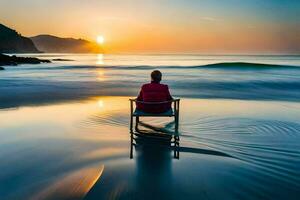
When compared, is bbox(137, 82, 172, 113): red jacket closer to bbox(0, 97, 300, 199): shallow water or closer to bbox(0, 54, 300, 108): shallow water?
bbox(0, 97, 300, 199): shallow water

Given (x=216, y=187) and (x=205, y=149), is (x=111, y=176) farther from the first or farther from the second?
(x=205, y=149)

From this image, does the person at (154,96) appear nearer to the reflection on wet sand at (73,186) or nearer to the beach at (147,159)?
the beach at (147,159)

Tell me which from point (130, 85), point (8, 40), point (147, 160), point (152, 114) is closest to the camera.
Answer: point (147, 160)

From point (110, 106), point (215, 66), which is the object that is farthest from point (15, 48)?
point (110, 106)

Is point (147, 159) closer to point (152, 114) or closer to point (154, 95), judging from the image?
point (152, 114)

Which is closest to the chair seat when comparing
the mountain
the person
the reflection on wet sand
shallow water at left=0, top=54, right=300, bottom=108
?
the person

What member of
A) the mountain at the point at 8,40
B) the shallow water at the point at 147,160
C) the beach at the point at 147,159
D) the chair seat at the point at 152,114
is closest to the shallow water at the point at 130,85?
the shallow water at the point at 147,160

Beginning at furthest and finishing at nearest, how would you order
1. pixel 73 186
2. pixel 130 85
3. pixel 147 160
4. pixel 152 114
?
pixel 130 85, pixel 152 114, pixel 147 160, pixel 73 186

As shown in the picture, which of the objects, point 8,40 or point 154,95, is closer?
point 154,95

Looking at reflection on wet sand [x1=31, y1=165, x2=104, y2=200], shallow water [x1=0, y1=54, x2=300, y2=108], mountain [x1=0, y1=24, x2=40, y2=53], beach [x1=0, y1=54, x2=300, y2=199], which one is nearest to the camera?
reflection on wet sand [x1=31, y1=165, x2=104, y2=200]

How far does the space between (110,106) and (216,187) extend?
8.40m

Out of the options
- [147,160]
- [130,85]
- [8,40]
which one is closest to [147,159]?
[147,160]

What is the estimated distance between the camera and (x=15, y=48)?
196250 millimetres

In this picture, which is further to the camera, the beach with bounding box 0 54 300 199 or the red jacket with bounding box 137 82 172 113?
the red jacket with bounding box 137 82 172 113
